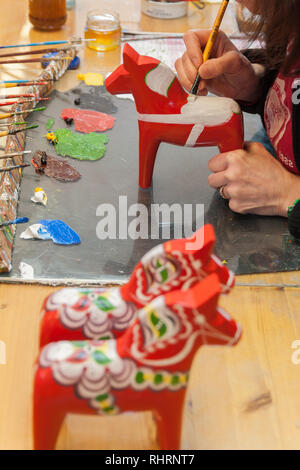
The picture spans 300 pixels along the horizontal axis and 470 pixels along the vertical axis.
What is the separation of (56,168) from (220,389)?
46cm

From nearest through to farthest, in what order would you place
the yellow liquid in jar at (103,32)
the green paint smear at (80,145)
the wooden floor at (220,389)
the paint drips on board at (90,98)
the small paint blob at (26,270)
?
the wooden floor at (220,389)
the small paint blob at (26,270)
the green paint smear at (80,145)
the paint drips on board at (90,98)
the yellow liquid in jar at (103,32)

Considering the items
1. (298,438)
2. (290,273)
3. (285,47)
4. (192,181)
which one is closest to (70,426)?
(298,438)

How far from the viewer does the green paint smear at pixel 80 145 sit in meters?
0.97

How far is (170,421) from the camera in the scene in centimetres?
55

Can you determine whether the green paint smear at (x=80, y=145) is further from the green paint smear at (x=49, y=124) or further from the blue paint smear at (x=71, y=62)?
the blue paint smear at (x=71, y=62)

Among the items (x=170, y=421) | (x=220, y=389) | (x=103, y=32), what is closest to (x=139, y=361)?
(x=170, y=421)

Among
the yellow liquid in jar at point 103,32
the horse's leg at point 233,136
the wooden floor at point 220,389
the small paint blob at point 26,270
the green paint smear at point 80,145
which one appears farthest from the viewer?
the yellow liquid in jar at point 103,32

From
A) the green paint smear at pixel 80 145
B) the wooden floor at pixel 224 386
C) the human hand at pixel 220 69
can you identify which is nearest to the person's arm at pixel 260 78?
the human hand at pixel 220 69

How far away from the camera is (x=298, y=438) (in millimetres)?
619

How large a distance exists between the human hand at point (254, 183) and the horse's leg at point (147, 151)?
96mm

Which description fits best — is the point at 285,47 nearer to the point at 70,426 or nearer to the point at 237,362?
the point at 237,362

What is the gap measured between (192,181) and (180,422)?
0.49 metres

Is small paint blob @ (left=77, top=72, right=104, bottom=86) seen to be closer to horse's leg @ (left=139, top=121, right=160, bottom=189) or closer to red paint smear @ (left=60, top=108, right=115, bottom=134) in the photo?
red paint smear @ (left=60, top=108, right=115, bottom=134)

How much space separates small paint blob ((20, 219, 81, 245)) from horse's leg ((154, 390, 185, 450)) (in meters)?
0.33
